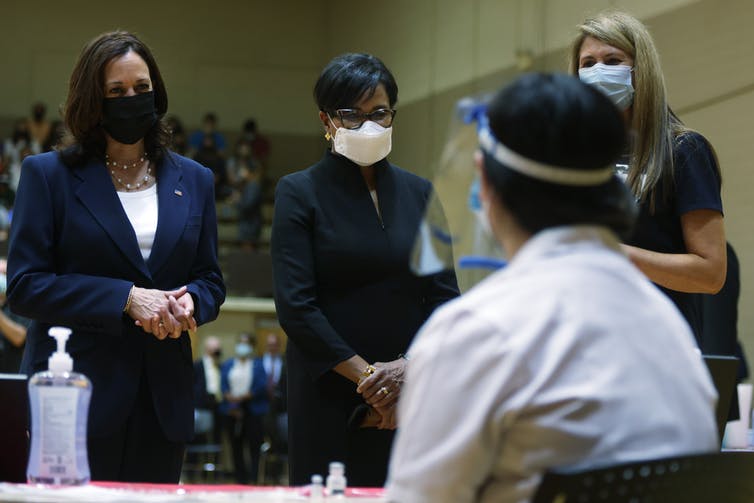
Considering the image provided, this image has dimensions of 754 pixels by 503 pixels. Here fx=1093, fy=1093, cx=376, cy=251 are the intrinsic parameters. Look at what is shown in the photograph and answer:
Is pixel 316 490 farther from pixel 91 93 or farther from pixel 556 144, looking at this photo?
pixel 91 93

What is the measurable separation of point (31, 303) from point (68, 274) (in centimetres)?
13

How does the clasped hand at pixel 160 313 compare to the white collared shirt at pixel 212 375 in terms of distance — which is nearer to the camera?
the clasped hand at pixel 160 313

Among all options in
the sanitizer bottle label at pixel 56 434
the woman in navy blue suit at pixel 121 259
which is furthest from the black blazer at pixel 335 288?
the sanitizer bottle label at pixel 56 434

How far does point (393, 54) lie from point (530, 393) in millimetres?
14078

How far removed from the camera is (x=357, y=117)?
3.12 m

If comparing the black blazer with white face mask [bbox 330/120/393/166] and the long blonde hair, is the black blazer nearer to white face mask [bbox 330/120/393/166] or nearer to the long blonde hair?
white face mask [bbox 330/120/393/166]

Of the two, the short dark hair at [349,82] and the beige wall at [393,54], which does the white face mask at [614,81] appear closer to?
the short dark hair at [349,82]

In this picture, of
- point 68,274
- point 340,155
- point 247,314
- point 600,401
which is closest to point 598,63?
point 340,155

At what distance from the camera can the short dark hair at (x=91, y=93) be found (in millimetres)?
3000

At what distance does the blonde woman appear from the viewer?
9.43 ft

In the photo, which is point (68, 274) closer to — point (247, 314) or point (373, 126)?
point (373, 126)

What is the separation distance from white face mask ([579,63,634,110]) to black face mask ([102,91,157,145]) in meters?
1.21

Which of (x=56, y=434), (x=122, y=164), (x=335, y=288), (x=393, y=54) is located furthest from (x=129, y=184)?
(x=393, y=54)

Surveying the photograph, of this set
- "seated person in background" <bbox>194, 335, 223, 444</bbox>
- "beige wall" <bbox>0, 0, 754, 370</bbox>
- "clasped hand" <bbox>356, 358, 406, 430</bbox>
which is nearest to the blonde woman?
"clasped hand" <bbox>356, 358, 406, 430</bbox>
